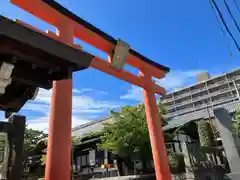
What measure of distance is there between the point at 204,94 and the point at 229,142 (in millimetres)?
51968

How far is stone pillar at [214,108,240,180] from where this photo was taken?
9234mm

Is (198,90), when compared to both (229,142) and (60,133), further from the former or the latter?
(60,133)

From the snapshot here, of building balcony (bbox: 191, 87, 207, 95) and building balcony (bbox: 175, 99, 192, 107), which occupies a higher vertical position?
building balcony (bbox: 191, 87, 207, 95)

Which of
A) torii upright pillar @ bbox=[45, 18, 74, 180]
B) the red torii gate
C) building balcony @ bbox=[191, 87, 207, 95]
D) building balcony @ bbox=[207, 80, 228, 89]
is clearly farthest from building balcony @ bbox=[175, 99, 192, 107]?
torii upright pillar @ bbox=[45, 18, 74, 180]

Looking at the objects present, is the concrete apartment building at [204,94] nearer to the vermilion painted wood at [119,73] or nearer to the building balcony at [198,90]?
the building balcony at [198,90]

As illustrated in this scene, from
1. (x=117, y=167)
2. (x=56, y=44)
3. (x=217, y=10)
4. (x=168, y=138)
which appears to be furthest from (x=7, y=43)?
(x=117, y=167)

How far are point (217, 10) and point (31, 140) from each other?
851 inches

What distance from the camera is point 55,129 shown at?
5.14 meters

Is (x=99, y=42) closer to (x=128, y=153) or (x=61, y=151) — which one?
(x=61, y=151)

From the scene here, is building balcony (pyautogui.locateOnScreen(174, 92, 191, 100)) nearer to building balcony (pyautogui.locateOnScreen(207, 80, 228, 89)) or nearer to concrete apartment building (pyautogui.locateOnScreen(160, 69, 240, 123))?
concrete apartment building (pyautogui.locateOnScreen(160, 69, 240, 123))

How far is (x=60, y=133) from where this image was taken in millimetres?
5129

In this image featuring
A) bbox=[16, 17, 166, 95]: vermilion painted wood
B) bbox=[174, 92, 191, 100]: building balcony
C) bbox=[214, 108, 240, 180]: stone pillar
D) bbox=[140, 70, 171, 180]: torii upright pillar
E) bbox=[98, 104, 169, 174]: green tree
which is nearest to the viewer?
bbox=[16, 17, 166, 95]: vermilion painted wood

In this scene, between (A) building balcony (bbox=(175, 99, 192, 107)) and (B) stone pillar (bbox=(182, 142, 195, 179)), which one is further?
(A) building balcony (bbox=(175, 99, 192, 107))

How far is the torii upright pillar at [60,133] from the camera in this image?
16.0 ft
